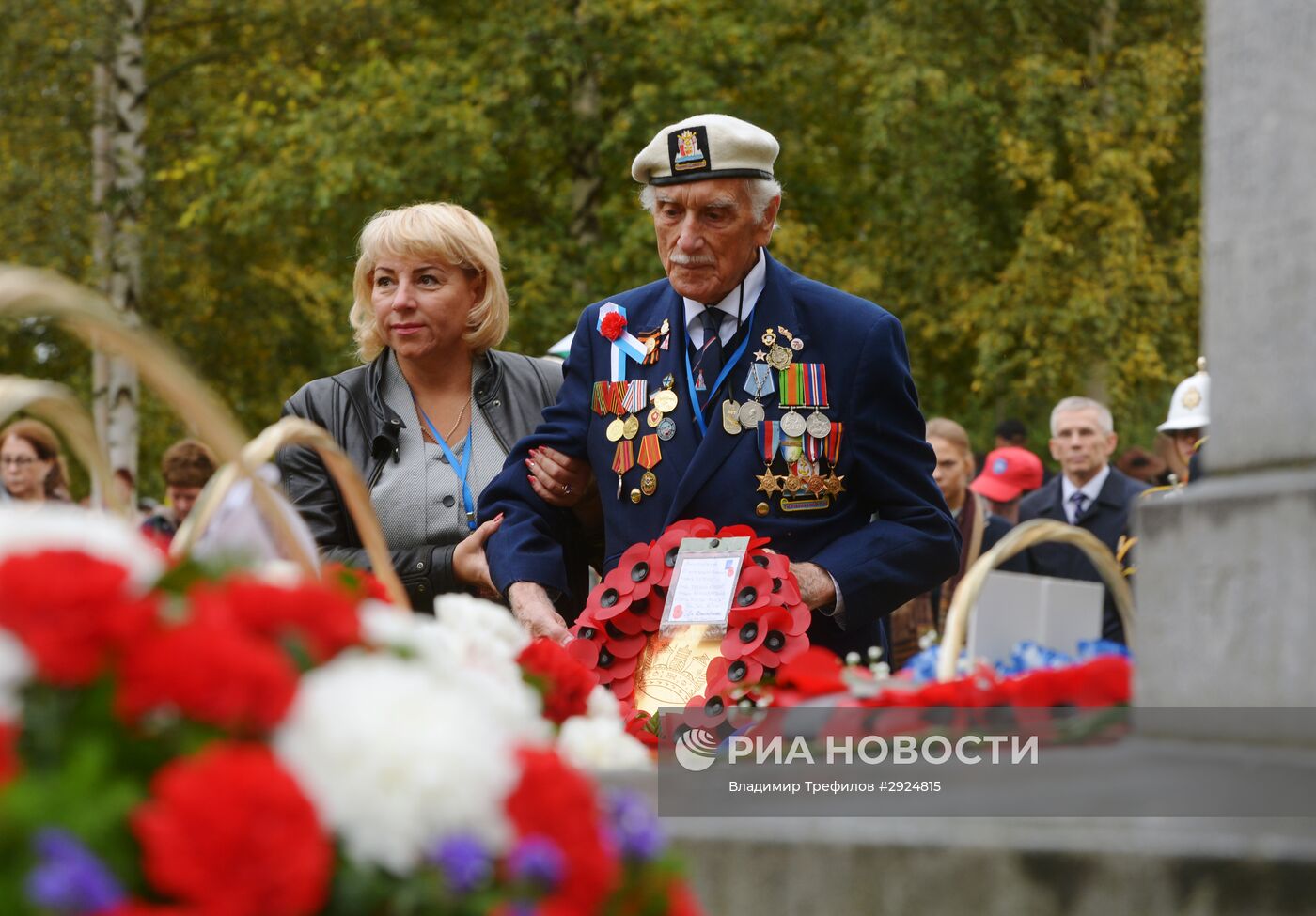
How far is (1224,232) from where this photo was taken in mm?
2773

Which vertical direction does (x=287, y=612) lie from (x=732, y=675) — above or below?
above

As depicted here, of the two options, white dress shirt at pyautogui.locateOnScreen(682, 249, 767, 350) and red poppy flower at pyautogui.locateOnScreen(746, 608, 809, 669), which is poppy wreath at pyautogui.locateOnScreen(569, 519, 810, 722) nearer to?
red poppy flower at pyautogui.locateOnScreen(746, 608, 809, 669)

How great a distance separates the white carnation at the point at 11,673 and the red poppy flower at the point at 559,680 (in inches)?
47.2

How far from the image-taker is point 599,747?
9.09 feet

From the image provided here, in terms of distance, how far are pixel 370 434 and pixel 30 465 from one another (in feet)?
13.3

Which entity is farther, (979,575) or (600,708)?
(979,575)

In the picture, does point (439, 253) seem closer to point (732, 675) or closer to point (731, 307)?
point (731, 307)

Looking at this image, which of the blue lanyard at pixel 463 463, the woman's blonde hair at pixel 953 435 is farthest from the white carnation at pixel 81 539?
the woman's blonde hair at pixel 953 435

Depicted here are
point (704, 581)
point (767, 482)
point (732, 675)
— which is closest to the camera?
point (732, 675)

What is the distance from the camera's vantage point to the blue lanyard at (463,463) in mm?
5145

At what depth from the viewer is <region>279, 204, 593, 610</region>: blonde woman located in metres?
5.09

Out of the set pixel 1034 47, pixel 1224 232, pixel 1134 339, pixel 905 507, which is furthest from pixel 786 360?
pixel 1034 47

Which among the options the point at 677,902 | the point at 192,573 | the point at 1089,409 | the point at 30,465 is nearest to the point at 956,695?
the point at 677,902

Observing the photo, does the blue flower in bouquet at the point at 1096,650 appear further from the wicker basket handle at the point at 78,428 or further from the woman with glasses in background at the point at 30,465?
the woman with glasses in background at the point at 30,465
